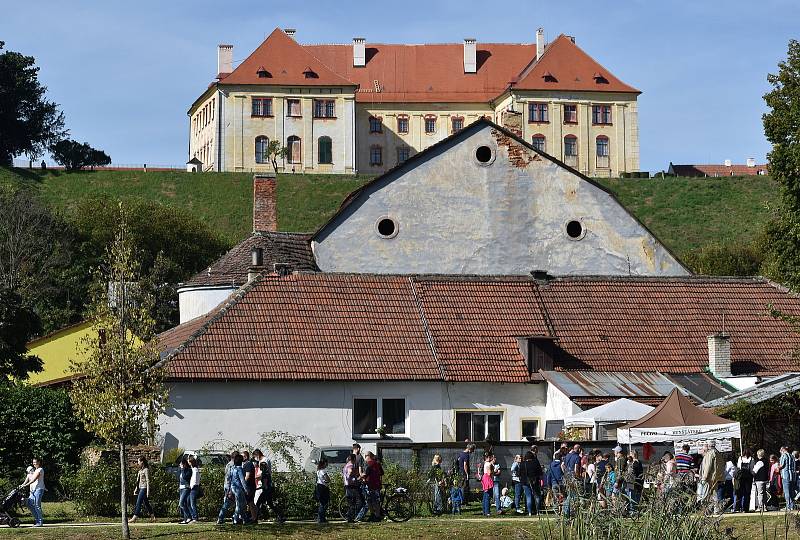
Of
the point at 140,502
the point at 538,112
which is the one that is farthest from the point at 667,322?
the point at 538,112

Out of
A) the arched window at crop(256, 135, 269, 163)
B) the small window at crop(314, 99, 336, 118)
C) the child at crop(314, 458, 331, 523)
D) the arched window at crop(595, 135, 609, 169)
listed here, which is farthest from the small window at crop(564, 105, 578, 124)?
the child at crop(314, 458, 331, 523)

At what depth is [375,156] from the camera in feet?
431

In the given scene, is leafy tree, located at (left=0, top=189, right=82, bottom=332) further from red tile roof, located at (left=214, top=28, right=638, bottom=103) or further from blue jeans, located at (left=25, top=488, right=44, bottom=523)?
blue jeans, located at (left=25, top=488, right=44, bottom=523)

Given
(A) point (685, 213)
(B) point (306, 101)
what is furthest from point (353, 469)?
(B) point (306, 101)

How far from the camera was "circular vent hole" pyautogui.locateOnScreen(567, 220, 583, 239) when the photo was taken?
156 ft

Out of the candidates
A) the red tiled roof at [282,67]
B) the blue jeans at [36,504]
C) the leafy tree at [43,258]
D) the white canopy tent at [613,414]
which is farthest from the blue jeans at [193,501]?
the red tiled roof at [282,67]

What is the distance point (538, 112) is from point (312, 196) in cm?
2623

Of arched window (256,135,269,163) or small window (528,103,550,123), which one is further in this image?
small window (528,103,550,123)

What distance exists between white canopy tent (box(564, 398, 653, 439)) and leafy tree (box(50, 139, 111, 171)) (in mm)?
99366

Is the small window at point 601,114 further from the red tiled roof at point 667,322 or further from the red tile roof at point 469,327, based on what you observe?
the red tile roof at point 469,327

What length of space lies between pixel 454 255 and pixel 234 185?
2785 inches

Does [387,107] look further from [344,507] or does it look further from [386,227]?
[344,507]

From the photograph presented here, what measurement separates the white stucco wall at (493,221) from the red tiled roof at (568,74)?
82.9m

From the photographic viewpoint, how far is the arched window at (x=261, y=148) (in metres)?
125
